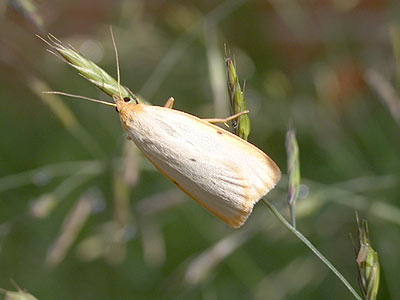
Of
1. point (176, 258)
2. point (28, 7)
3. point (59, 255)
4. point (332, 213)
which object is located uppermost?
point (28, 7)

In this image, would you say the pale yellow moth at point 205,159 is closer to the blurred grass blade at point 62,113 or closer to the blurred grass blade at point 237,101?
Result: the blurred grass blade at point 237,101

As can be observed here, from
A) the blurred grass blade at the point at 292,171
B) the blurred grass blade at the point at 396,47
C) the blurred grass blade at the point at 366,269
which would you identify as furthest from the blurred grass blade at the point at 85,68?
the blurred grass blade at the point at 396,47

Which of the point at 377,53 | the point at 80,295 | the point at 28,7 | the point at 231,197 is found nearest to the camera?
the point at 231,197

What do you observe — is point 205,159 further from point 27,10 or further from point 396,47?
point 396,47

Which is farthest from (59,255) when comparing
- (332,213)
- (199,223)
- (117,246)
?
(332,213)

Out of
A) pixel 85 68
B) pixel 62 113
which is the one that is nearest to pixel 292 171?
pixel 85 68

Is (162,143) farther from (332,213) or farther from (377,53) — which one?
(377,53)
